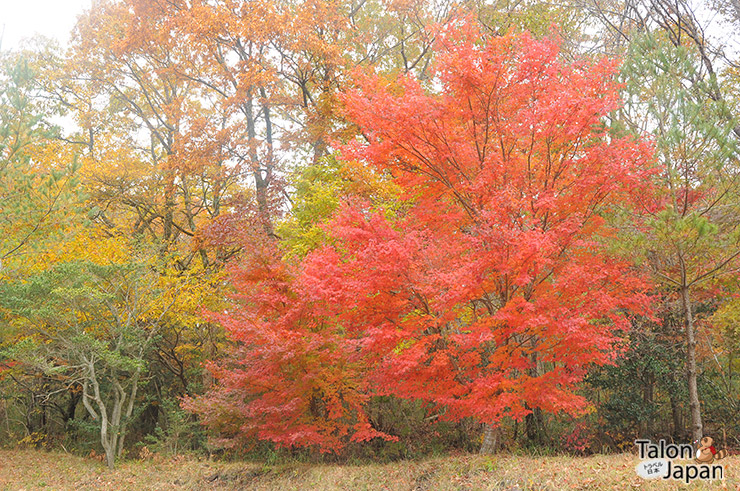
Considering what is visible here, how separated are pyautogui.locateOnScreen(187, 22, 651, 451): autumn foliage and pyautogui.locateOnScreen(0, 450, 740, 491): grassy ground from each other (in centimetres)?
98

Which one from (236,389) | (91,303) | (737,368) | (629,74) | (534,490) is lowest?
(534,490)

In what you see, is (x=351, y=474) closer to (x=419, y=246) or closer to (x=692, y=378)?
(x=419, y=246)

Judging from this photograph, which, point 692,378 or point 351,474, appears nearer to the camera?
point 692,378

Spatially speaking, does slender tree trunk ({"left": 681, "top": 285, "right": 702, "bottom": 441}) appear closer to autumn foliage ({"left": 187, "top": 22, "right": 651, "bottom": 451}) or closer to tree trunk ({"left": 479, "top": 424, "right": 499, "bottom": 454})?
autumn foliage ({"left": 187, "top": 22, "right": 651, "bottom": 451})

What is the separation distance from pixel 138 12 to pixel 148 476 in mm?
16205

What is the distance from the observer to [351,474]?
1135 centimetres

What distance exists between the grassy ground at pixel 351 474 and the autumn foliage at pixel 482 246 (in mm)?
977

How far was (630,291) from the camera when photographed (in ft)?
33.2

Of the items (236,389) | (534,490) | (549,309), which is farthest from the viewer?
(236,389)

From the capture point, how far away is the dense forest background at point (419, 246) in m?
9.24

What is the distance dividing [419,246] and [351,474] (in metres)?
5.66

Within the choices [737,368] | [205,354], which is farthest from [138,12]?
[737,368]

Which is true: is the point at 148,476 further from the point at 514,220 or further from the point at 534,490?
the point at 514,220

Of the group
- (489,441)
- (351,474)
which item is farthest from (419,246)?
(351,474)
